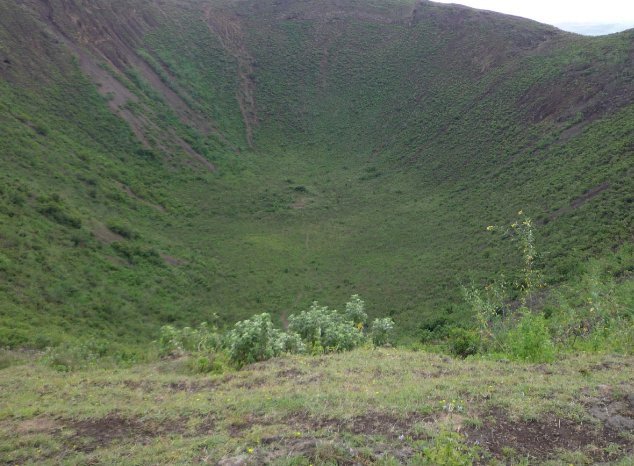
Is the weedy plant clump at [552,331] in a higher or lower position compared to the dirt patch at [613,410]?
higher

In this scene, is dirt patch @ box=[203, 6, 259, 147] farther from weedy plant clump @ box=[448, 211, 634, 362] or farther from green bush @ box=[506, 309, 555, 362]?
green bush @ box=[506, 309, 555, 362]

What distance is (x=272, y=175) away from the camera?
1451 inches

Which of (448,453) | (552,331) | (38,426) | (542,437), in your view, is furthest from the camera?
(552,331)

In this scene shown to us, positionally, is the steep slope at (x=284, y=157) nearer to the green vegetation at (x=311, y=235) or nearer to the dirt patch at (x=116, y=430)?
the green vegetation at (x=311, y=235)

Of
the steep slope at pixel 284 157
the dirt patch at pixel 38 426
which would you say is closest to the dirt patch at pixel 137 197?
the steep slope at pixel 284 157

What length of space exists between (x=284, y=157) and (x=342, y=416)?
3601 centimetres

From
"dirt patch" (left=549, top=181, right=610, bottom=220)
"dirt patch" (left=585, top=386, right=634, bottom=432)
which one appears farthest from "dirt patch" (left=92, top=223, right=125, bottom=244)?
"dirt patch" (left=585, top=386, right=634, bottom=432)

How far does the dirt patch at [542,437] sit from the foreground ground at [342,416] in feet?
0.04

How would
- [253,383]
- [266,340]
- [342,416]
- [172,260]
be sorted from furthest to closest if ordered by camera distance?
[172,260] < [266,340] < [253,383] < [342,416]

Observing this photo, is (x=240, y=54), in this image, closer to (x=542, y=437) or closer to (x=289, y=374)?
(x=289, y=374)

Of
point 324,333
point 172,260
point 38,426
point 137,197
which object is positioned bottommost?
point 38,426

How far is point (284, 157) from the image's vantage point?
1581 inches

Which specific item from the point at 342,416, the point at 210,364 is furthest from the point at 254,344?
the point at 342,416

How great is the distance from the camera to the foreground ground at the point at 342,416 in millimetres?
4500
